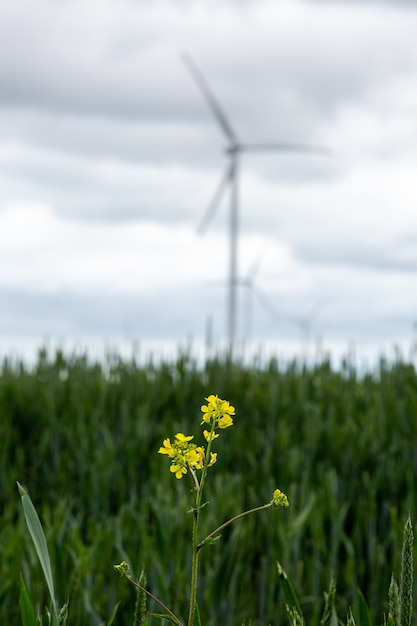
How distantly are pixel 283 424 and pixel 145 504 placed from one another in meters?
2.36

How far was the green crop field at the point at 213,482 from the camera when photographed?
4945mm

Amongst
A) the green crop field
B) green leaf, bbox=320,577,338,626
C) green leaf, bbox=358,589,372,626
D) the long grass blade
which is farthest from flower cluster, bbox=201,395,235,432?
the green crop field

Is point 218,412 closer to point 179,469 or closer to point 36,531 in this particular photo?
point 179,469

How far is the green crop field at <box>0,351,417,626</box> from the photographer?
495cm

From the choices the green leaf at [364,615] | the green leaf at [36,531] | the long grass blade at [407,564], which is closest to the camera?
the long grass blade at [407,564]

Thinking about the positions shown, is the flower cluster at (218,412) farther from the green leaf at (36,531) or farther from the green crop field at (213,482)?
the green crop field at (213,482)

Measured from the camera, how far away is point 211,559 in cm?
541

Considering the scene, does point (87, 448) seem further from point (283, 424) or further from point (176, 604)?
point (176, 604)

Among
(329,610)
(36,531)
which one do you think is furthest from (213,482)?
(36,531)

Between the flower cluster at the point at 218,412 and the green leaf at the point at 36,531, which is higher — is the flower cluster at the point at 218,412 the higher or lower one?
the higher one

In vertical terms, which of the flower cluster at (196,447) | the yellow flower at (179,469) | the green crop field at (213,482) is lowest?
the green crop field at (213,482)

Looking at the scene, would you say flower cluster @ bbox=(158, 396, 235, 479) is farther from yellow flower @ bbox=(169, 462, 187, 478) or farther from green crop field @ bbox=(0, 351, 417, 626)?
green crop field @ bbox=(0, 351, 417, 626)

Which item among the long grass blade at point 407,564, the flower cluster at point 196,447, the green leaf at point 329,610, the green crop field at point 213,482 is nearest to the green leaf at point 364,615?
the green leaf at point 329,610

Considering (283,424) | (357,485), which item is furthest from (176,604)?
(283,424)
